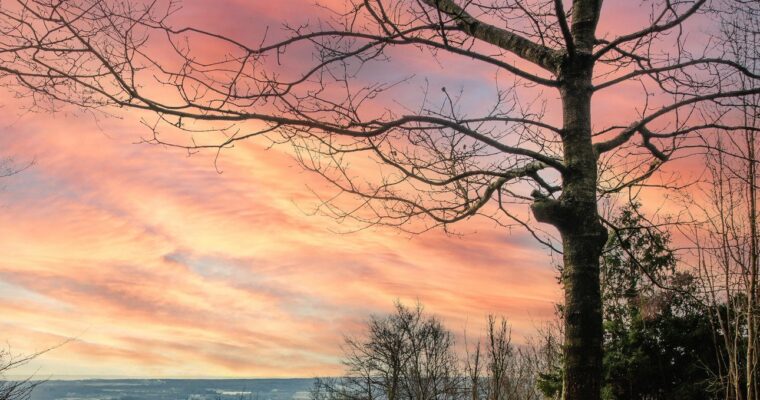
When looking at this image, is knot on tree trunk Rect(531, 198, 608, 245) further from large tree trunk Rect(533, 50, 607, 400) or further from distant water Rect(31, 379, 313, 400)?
distant water Rect(31, 379, 313, 400)

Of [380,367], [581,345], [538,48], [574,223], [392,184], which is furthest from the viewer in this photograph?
[380,367]

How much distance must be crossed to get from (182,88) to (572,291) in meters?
2.68

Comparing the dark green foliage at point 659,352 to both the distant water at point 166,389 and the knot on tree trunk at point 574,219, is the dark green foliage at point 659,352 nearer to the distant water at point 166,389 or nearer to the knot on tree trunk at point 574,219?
the knot on tree trunk at point 574,219

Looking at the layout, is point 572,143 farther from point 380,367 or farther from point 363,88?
point 380,367

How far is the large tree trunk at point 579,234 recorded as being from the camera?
3406 millimetres

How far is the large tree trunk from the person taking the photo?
3406 millimetres

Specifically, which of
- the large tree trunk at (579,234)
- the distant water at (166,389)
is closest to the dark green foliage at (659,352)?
the large tree trunk at (579,234)

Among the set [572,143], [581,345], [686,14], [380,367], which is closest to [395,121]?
[572,143]

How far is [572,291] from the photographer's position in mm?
3537

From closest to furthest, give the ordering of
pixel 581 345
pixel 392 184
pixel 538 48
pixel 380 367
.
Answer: pixel 581 345 < pixel 538 48 < pixel 392 184 < pixel 380 367

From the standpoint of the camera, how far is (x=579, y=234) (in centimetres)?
366

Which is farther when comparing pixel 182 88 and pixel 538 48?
pixel 538 48

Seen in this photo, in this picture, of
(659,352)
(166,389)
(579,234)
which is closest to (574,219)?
(579,234)

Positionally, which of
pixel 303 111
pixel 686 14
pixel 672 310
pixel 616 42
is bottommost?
pixel 672 310
